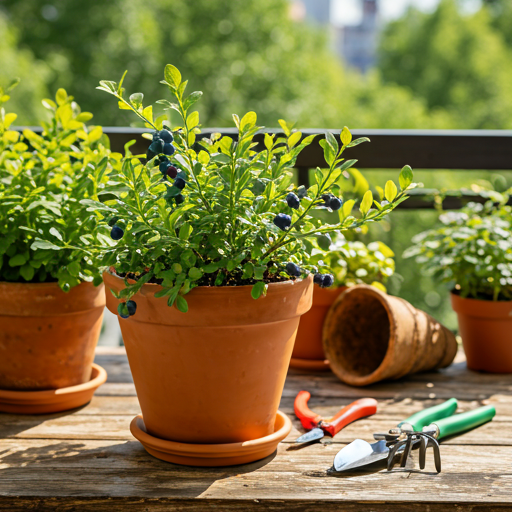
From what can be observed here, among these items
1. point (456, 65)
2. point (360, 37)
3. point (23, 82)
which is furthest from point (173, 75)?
point (360, 37)

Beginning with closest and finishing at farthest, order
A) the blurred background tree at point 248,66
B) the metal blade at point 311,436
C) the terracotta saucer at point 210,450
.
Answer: the terracotta saucer at point 210,450 < the metal blade at point 311,436 < the blurred background tree at point 248,66

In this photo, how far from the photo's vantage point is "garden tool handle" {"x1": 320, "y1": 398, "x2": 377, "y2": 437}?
Result: 40.3 inches

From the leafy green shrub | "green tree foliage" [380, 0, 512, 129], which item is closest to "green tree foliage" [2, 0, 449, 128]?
"green tree foliage" [380, 0, 512, 129]

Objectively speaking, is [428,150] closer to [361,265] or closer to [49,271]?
[361,265]

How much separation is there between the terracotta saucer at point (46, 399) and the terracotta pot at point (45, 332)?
1.0 inches

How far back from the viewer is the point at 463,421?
3.34 ft

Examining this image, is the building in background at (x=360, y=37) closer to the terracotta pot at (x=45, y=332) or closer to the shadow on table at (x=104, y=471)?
the terracotta pot at (x=45, y=332)

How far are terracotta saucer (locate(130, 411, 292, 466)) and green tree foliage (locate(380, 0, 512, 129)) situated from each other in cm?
2002

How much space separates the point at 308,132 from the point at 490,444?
97 centimetres

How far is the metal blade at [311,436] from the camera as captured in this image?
98 cm

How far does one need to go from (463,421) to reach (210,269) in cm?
56

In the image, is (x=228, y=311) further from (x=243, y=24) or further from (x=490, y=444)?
(x=243, y=24)

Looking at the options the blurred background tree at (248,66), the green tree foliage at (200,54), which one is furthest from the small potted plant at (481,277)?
the green tree foliage at (200,54)

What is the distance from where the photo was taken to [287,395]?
1.23 metres
